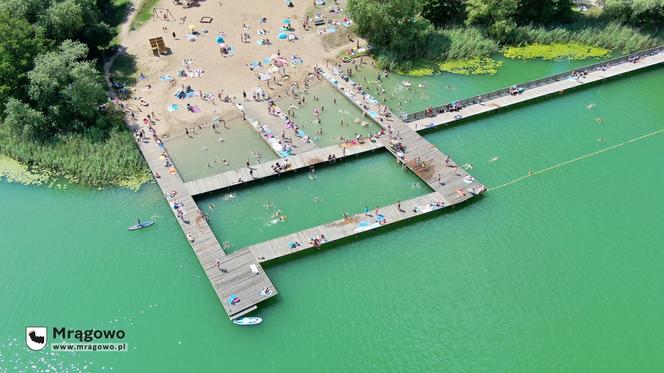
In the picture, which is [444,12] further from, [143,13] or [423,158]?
[143,13]

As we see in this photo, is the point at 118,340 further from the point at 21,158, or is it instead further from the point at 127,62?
the point at 127,62

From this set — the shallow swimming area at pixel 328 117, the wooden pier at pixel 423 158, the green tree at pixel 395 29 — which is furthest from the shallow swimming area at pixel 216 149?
the green tree at pixel 395 29

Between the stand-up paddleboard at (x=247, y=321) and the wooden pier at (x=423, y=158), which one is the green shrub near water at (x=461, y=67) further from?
the stand-up paddleboard at (x=247, y=321)

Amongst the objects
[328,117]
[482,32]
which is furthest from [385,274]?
[482,32]

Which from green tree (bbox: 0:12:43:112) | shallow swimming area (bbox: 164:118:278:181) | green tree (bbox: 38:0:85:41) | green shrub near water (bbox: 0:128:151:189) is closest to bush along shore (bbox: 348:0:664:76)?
shallow swimming area (bbox: 164:118:278:181)

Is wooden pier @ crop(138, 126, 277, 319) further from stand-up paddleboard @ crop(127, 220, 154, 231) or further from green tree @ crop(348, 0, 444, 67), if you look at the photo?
green tree @ crop(348, 0, 444, 67)
